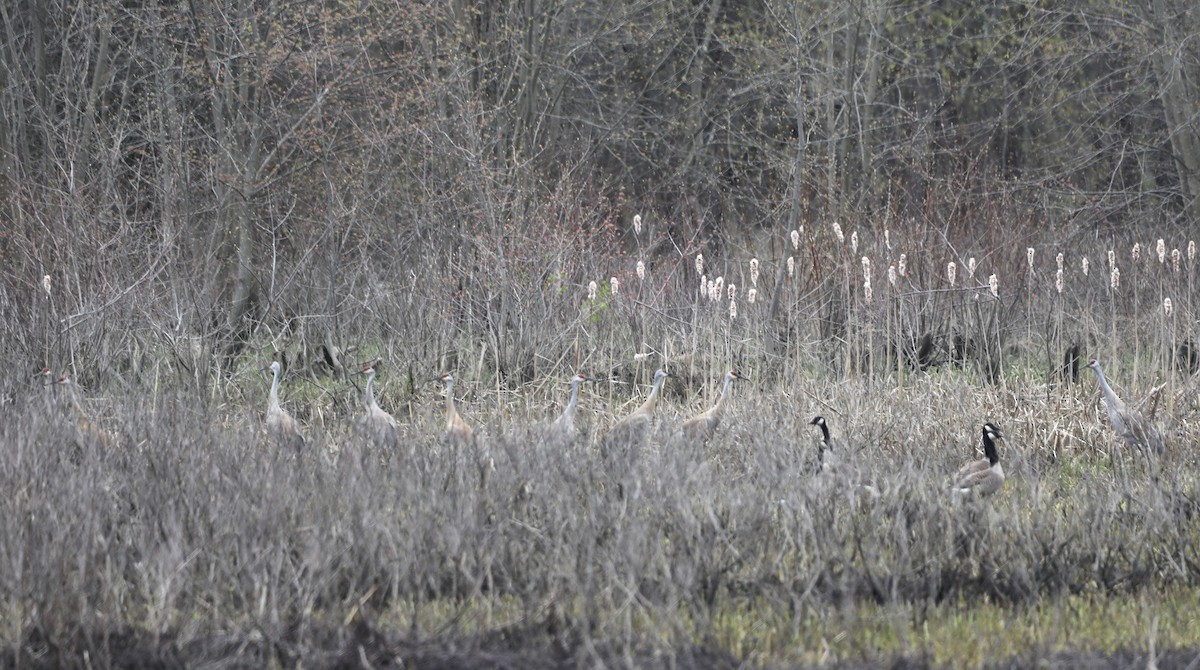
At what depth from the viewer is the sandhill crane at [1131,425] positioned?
25.9 feet

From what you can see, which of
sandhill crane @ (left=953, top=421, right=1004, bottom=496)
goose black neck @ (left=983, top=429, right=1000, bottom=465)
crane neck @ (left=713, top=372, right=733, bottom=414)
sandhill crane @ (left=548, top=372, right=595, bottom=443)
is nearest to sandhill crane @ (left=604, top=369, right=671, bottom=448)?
sandhill crane @ (left=548, top=372, right=595, bottom=443)

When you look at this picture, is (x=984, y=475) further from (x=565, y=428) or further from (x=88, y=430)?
(x=88, y=430)

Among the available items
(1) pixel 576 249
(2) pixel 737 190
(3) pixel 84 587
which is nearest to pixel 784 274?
(1) pixel 576 249

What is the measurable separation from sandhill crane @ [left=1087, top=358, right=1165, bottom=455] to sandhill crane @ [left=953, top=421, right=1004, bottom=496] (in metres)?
1.12

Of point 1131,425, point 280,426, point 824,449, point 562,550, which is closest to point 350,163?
point 280,426

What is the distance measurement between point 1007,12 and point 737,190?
4912 millimetres

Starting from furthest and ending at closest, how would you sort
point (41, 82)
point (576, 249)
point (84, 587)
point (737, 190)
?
point (737, 190) → point (41, 82) → point (576, 249) → point (84, 587)

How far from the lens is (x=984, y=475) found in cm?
708

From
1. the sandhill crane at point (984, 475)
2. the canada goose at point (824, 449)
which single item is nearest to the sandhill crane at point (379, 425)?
the canada goose at point (824, 449)

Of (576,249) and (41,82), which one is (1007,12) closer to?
(576,249)

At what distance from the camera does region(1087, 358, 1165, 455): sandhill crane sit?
25.9 ft

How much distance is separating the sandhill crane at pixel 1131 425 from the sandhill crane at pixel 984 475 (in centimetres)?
112

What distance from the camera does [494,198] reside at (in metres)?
12.2

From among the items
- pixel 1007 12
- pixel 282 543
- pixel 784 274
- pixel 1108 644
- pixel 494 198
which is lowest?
pixel 1108 644
